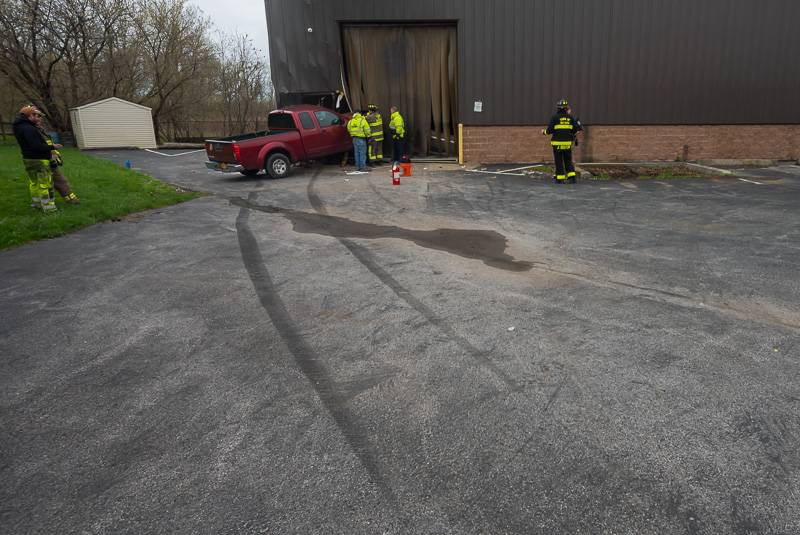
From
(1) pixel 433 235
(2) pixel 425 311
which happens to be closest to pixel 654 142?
(1) pixel 433 235

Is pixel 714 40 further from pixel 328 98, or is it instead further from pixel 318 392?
pixel 318 392

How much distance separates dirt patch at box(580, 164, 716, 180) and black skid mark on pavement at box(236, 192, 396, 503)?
11102 millimetres

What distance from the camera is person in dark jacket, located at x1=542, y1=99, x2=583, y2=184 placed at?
13.0 m

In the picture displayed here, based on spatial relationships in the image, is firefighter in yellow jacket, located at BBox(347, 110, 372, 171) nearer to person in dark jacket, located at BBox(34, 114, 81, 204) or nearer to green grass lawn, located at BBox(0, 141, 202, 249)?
green grass lawn, located at BBox(0, 141, 202, 249)

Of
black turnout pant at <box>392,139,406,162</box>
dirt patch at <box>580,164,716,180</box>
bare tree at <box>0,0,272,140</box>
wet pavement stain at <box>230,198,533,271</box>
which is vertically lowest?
wet pavement stain at <box>230,198,533,271</box>

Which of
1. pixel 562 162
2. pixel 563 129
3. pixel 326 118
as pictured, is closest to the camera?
→ pixel 563 129

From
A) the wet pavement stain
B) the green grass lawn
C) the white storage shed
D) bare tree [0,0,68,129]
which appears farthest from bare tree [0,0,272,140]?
the wet pavement stain

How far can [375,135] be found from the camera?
1670 centimetres

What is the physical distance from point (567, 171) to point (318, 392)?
1178 centimetres

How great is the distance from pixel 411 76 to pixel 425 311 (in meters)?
14.8

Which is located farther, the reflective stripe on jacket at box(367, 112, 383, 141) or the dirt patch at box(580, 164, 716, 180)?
the reflective stripe on jacket at box(367, 112, 383, 141)

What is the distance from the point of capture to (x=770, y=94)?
1705cm

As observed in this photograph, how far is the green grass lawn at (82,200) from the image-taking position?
8594mm

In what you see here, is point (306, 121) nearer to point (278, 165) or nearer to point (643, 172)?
point (278, 165)
